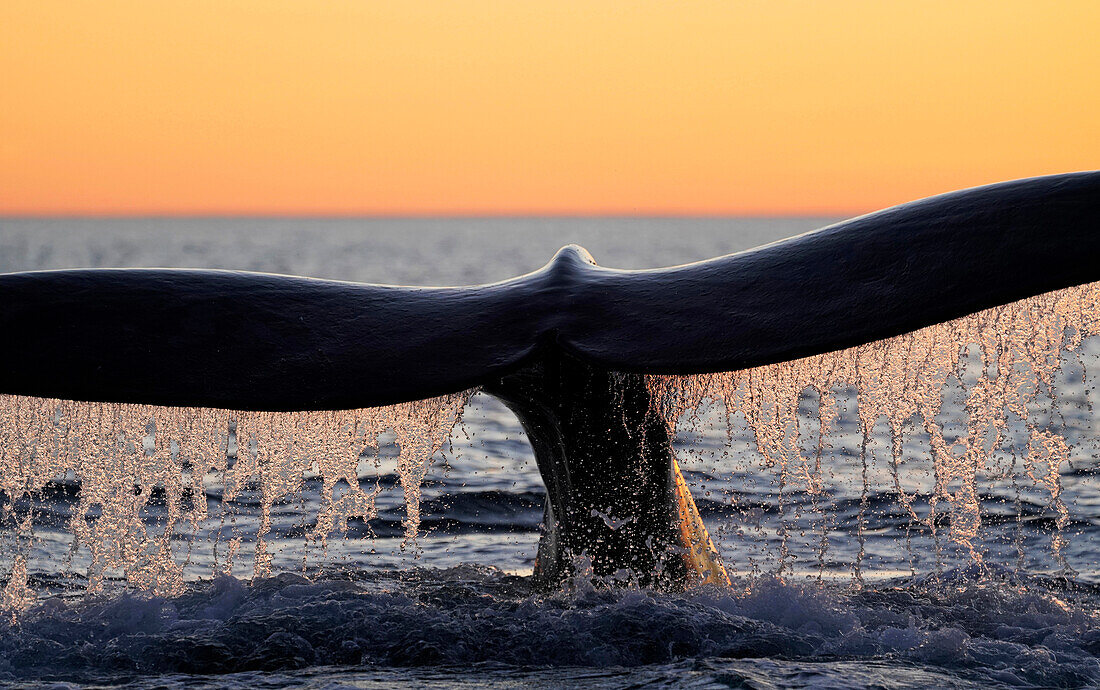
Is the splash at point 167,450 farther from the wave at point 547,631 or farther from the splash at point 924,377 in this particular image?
the splash at point 924,377

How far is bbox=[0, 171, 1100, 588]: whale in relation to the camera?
3152mm

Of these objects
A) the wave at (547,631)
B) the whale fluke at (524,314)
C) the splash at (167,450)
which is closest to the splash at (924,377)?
the whale fluke at (524,314)

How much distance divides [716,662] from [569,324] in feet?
3.83

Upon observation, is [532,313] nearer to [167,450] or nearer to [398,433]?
[398,433]

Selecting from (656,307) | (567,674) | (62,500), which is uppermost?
(656,307)

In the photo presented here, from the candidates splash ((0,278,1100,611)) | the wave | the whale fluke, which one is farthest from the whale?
the wave

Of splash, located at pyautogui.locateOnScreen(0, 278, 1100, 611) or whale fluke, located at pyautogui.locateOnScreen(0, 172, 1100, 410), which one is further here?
splash, located at pyautogui.locateOnScreen(0, 278, 1100, 611)

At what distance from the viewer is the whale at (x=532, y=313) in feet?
10.3

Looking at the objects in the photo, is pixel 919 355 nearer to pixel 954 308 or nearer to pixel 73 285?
pixel 954 308

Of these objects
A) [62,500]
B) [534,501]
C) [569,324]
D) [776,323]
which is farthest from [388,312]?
[62,500]

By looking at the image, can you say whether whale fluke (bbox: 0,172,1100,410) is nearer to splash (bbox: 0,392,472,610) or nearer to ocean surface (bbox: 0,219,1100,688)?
splash (bbox: 0,392,472,610)

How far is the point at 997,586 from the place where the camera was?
5.14 m

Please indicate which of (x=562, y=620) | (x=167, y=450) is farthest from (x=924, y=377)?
(x=167, y=450)

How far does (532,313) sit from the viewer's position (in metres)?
3.61
